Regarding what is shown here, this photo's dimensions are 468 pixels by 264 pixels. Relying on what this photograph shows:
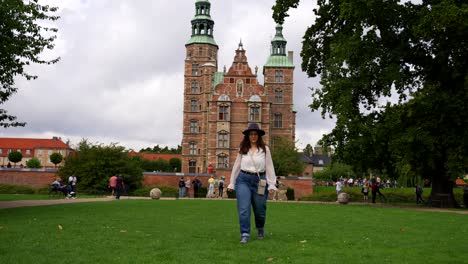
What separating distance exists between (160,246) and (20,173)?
40.7 meters

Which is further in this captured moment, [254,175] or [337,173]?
[337,173]

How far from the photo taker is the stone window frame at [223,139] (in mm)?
64938

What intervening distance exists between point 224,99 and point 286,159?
35.8 ft

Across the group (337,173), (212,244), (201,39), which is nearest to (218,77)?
(201,39)

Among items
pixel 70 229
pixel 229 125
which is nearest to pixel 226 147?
pixel 229 125

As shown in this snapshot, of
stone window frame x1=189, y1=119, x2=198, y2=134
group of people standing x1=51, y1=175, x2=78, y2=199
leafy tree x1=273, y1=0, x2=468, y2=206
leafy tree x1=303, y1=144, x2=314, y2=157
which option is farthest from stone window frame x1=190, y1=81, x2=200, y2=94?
leafy tree x1=303, y1=144, x2=314, y2=157

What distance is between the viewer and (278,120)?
69.2 meters

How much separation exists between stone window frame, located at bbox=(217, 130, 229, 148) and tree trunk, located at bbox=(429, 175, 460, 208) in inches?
1480

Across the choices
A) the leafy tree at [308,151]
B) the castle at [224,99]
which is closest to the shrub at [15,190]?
the castle at [224,99]

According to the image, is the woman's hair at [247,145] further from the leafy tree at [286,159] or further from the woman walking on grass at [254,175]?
the leafy tree at [286,159]

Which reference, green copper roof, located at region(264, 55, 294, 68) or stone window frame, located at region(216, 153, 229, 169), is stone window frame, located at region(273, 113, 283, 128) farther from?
stone window frame, located at region(216, 153, 229, 169)

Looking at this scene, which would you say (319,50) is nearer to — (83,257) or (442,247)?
(442,247)

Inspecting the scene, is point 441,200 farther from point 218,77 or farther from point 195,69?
point 218,77

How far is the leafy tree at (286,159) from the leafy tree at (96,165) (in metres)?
23.1
